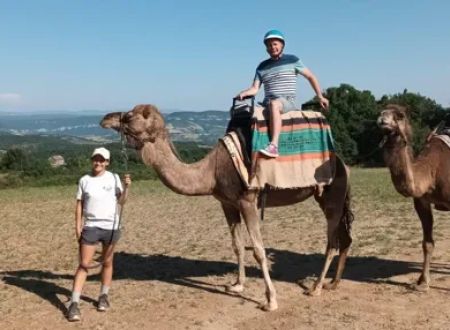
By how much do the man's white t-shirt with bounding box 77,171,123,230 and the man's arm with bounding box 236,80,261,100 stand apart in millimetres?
1934

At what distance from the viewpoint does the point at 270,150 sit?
6.47 m

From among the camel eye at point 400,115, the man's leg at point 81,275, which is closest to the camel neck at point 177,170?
the man's leg at point 81,275

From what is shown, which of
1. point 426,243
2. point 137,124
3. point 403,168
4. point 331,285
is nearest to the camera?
point 137,124

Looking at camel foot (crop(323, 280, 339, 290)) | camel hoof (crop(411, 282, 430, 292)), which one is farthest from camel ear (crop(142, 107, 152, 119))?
camel hoof (crop(411, 282, 430, 292))

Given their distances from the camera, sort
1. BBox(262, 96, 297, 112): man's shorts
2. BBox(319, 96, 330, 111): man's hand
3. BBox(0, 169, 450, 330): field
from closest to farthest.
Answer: BBox(0, 169, 450, 330): field → BBox(262, 96, 297, 112): man's shorts → BBox(319, 96, 330, 111): man's hand

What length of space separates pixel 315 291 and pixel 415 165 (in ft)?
7.00

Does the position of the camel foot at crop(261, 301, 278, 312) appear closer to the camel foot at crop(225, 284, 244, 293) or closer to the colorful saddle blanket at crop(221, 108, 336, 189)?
the camel foot at crop(225, 284, 244, 293)

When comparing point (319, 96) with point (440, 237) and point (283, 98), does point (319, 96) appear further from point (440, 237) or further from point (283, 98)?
point (440, 237)

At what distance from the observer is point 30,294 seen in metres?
7.26

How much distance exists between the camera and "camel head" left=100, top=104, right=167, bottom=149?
20.5 feet

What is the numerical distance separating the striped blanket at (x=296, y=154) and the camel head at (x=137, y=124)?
1221 millimetres

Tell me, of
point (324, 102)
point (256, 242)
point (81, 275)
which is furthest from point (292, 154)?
point (81, 275)

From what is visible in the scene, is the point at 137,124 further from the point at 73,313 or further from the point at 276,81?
the point at 73,313

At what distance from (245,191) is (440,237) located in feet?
20.2
